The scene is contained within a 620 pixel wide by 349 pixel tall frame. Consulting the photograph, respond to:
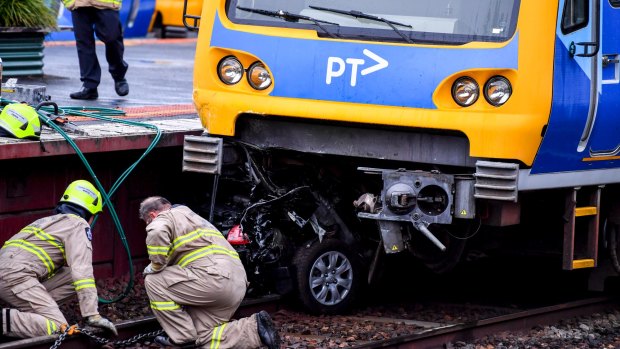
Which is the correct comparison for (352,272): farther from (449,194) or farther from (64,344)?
(64,344)

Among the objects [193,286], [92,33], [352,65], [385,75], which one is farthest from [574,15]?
[92,33]

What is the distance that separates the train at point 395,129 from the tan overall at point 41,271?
3.74 feet

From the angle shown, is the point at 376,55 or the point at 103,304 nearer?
the point at 376,55

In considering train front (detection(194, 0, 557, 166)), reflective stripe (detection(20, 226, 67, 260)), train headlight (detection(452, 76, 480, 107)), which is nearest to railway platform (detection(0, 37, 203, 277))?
reflective stripe (detection(20, 226, 67, 260))

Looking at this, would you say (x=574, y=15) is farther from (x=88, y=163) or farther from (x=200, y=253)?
(x=88, y=163)

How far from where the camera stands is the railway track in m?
7.54

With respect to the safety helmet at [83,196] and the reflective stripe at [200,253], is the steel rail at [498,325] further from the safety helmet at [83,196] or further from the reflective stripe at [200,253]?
the safety helmet at [83,196]

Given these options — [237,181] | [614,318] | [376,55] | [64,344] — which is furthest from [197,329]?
[614,318]

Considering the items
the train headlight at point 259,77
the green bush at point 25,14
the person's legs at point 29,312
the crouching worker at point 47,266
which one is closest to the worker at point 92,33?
the green bush at point 25,14

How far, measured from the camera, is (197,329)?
774 cm

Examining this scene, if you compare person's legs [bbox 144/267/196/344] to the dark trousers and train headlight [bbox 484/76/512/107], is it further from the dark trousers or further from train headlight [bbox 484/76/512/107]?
the dark trousers

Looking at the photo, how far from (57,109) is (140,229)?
1.20 metres

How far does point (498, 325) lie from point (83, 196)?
10.1ft

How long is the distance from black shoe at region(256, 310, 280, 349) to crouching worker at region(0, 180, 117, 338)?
91 centimetres
